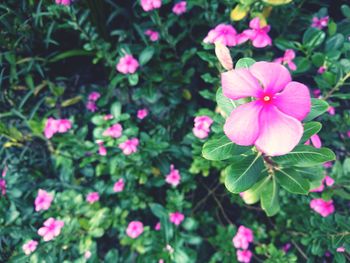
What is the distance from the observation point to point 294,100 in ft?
2.10

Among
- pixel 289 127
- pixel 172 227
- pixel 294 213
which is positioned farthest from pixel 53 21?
pixel 294 213

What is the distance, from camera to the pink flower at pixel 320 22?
1413 millimetres

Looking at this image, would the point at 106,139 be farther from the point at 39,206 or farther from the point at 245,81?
the point at 245,81

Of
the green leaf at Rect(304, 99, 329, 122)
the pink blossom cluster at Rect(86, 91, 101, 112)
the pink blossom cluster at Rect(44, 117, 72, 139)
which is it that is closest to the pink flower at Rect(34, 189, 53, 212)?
the pink blossom cluster at Rect(44, 117, 72, 139)

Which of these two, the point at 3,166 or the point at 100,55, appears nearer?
the point at 100,55

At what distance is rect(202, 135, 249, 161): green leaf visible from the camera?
82 centimetres

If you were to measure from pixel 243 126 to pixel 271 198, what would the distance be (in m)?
0.50

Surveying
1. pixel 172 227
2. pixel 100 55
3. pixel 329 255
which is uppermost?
pixel 100 55

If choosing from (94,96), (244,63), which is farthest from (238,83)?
(94,96)

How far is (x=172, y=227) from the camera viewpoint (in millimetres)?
1447

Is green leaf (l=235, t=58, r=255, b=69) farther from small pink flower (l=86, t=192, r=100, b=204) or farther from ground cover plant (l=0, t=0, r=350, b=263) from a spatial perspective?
small pink flower (l=86, t=192, r=100, b=204)

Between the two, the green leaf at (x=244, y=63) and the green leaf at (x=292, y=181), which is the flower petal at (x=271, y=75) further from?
the green leaf at (x=292, y=181)

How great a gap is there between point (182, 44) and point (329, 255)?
122 cm

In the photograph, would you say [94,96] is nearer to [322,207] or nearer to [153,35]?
[153,35]
